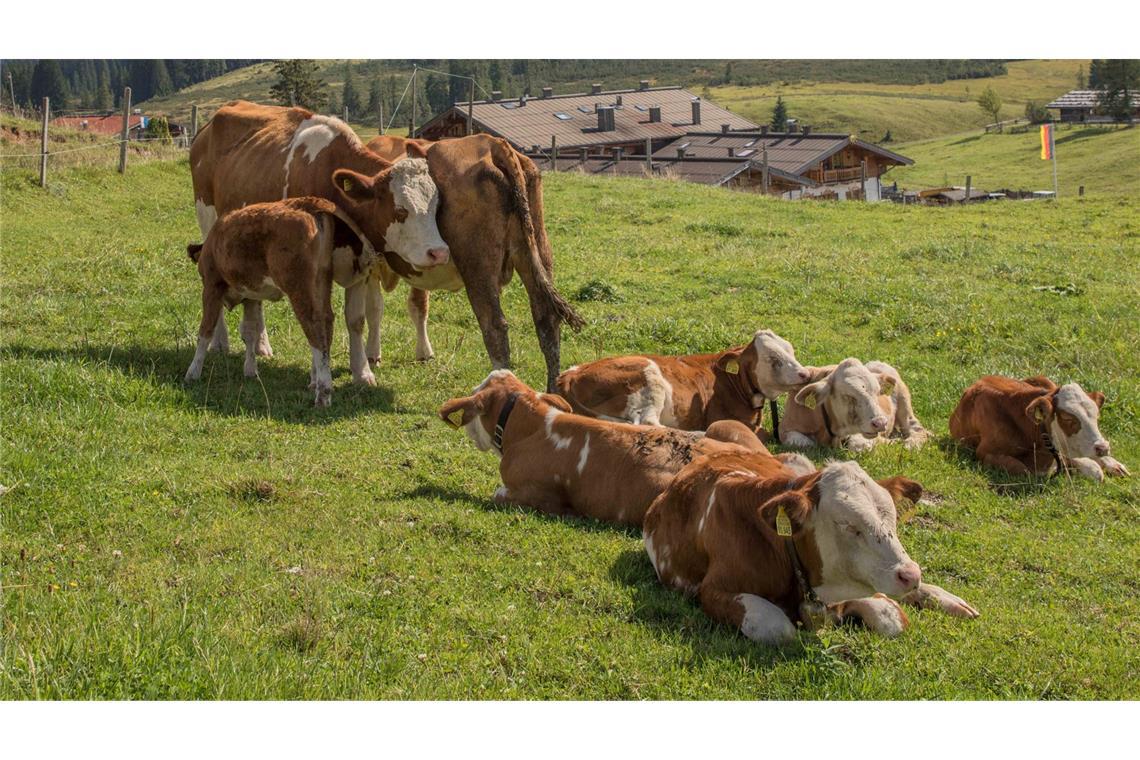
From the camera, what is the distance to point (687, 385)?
10789mm

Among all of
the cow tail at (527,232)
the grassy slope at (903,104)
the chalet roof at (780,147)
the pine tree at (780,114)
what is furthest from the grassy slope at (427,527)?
the grassy slope at (903,104)

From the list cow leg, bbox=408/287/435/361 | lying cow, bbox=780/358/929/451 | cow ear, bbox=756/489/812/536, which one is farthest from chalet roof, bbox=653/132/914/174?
cow ear, bbox=756/489/812/536

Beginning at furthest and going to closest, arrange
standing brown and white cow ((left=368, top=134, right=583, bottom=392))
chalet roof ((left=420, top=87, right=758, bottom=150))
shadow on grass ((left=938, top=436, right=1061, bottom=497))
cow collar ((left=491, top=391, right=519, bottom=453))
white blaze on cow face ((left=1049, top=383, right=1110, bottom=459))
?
1. chalet roof ((left=420, top=87, right=758, bottom=150))
2. standing brown and white cow ((left=368, top=134, right=583, bottom=392))
3. white blaze on cow face ((left=1049, top=383, right=1110, bottom=459))
4. shadow on grass ((left=938, top=436, right=1061, bottom=497))
5. cow collar ((left=491, top=391, right=519, bottom=453))

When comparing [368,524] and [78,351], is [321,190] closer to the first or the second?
[78,351]

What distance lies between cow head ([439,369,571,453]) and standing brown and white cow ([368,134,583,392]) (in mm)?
2978

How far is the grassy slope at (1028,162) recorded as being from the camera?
63.9m

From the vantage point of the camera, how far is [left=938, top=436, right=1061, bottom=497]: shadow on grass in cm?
966

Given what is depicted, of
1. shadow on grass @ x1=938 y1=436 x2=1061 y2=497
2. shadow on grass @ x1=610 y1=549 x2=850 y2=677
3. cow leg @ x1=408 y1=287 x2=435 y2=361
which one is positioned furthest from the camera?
cow leg @ x1=408 y1=287 x2=435 y2=361

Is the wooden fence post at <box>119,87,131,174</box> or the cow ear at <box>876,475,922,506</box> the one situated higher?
the wooden fence post at <box>119,87,131,174</box>

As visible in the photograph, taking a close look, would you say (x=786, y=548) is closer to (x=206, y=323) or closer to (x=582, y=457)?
(x=582, y=457)

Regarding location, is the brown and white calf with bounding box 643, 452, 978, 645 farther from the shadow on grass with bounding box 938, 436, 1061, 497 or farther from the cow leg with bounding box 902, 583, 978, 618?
the shadow on grass with bounding box 938, 436, 1061, 497

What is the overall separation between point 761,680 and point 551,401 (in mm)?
4045

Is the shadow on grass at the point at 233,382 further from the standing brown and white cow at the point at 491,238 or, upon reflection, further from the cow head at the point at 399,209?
the cow head at the point at 399,209

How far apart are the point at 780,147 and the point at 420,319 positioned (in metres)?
55.6
